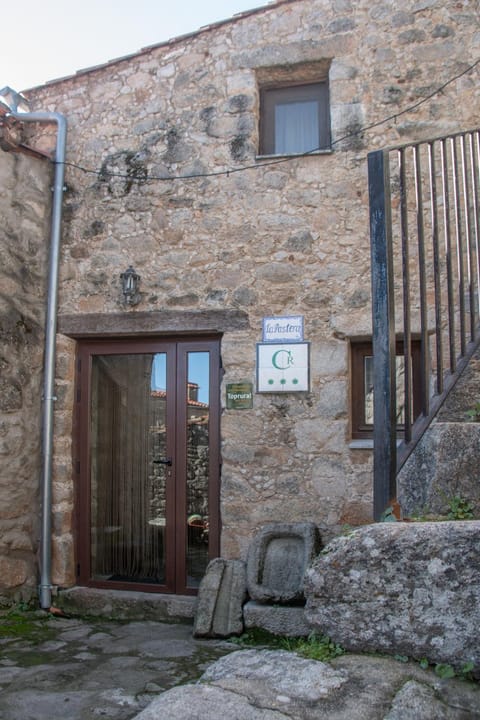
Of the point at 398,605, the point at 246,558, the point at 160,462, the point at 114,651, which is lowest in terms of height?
the point at 114,651

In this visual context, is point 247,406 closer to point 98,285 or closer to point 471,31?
point 98,285

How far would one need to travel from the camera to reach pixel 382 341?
2164mm

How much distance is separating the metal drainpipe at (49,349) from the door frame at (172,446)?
21cm

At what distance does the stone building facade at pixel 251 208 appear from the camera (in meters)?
4.56

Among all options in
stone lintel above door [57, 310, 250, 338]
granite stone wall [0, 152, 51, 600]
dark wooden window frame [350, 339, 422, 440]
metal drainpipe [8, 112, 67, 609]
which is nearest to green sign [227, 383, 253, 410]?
stone lintel above door [57, 310, 250, 338]

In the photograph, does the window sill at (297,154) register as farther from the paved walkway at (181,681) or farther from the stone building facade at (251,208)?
the paved walkway at (181,681)

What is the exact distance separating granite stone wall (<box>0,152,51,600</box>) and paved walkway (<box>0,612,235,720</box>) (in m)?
0.46

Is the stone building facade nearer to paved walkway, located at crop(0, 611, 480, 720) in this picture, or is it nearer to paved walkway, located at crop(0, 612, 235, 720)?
paved walkway, located at crop(0, 612, 235, 720)

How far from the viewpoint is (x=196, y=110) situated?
16.5 ft

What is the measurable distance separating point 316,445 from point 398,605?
282 centimetres

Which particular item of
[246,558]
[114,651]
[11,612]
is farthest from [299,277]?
[11,612]

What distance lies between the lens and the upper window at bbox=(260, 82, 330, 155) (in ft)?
16.2

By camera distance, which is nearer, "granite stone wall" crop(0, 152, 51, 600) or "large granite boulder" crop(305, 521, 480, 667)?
"large granite boulder" crop(305, 521, 480, 667)

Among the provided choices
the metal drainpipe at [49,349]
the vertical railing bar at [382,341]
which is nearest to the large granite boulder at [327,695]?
the vertical railing bar at [382,341]
